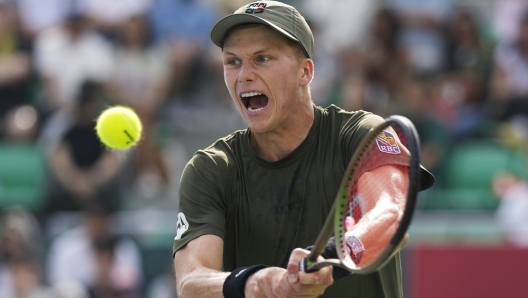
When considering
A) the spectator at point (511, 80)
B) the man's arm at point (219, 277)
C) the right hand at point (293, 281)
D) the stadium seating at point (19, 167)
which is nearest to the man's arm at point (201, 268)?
the man's arm at point (219, 277)

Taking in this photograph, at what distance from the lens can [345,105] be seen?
33.5ft

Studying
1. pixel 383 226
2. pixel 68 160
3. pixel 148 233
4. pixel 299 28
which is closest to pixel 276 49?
pixel 299 28

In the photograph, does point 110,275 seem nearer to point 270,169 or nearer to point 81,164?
point 81,164

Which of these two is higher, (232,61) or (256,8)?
(256,8)

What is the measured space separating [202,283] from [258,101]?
100cm

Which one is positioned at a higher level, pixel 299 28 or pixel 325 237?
pixel 299 28

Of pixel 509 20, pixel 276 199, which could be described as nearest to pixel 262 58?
pixel 276 199

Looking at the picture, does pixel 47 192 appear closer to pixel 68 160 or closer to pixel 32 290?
pixel 68 160

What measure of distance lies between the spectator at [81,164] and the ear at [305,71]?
17.9ft

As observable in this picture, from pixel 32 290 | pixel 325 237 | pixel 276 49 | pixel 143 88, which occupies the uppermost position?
pixel 276 49

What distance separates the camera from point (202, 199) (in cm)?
413

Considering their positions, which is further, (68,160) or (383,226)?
(68,160)

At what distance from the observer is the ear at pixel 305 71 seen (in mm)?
4266

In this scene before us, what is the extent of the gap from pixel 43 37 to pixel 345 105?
147 inches
